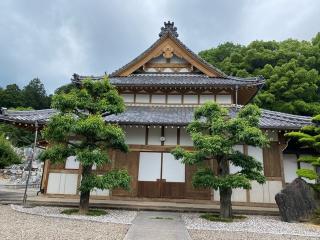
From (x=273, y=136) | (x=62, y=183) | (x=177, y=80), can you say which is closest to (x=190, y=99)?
(x=177, y=80)

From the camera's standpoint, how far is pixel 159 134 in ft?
49.6

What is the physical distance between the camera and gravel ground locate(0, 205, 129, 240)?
730 centimetres

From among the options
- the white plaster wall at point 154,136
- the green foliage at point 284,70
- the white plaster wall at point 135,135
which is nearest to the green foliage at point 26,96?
the green foliage at point 284,70

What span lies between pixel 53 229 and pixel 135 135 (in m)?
7.65

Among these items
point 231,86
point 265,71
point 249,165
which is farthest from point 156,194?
point 265,71

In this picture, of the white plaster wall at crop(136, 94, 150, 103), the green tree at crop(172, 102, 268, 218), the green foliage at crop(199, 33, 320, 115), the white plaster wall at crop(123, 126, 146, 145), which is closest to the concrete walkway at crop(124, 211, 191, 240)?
the green tree at crop(172, 102, 268, 218)

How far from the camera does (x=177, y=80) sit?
17.6m

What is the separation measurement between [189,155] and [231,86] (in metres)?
7.44

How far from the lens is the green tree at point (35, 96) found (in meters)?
69.6

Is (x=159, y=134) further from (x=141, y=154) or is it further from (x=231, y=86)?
(x=231, y=86)

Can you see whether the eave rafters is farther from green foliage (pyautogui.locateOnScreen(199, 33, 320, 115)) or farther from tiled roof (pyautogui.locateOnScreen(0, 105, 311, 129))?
green foliage (pyautogui.locateOnScreen(199, 33, 320, 115))

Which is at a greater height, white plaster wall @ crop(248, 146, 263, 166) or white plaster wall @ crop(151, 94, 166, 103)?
white plaster wall @ crop(151, 94, 166, 103)

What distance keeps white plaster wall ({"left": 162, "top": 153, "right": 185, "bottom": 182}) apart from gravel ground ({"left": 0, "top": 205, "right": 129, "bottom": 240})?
5913mm

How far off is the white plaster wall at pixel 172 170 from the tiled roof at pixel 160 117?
2.14m
